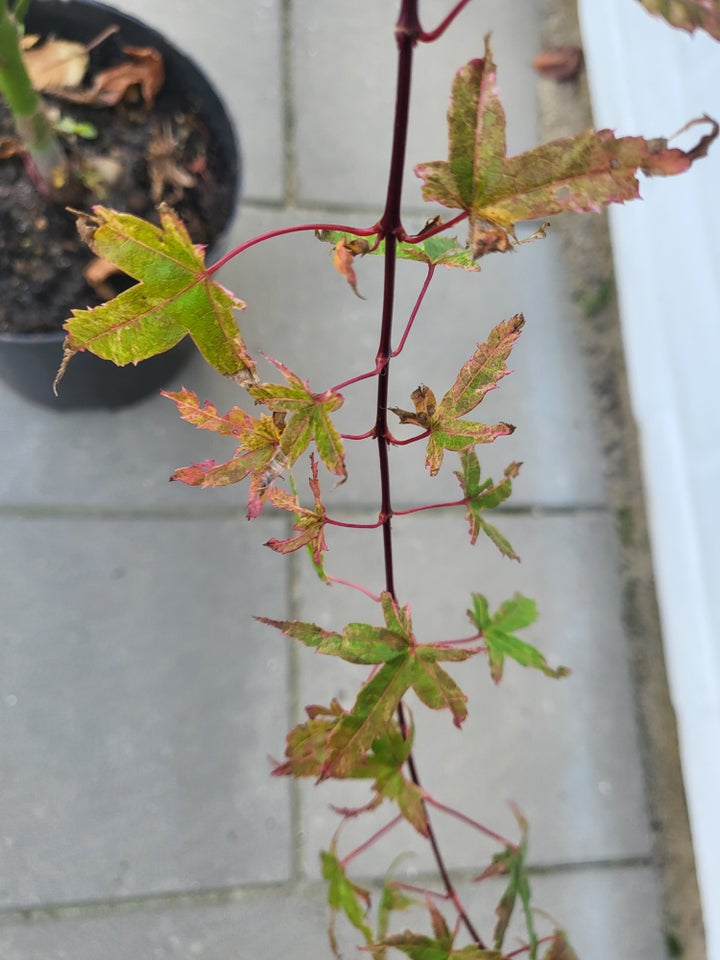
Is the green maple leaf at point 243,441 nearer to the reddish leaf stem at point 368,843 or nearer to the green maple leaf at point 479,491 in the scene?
the green maple leaf at point 479,491

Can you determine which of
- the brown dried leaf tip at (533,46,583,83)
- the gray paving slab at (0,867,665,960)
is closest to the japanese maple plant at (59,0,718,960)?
the gray paving slab at (0,867,665,960)

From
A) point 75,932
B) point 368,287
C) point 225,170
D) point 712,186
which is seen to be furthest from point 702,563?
point 75,932

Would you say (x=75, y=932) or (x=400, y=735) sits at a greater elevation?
(x=400, y=735)

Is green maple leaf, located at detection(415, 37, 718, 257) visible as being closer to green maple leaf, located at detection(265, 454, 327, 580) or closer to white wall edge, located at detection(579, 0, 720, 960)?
green maple leaf, located at detection(265, 454, 327, 580)

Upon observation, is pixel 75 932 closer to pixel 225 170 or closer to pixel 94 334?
pixel 94 334

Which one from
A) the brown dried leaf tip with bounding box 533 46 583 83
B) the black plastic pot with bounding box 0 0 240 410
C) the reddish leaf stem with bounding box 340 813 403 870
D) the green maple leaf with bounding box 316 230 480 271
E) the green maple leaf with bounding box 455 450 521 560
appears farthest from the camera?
the brown dried leaf tip with bounding box 533 46 583 83

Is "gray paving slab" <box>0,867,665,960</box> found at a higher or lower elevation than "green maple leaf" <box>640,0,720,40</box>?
lower

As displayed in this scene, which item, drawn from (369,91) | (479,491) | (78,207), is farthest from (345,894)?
(369,91)
